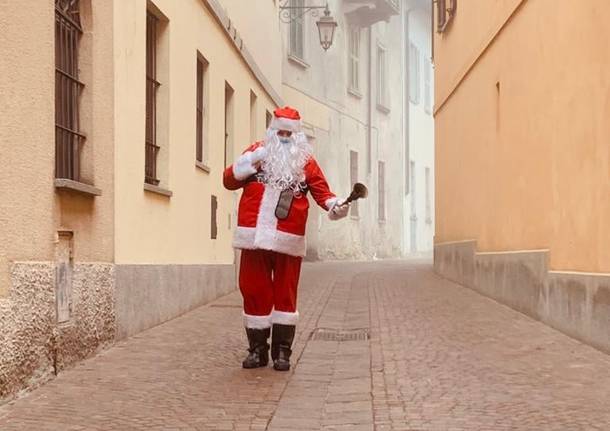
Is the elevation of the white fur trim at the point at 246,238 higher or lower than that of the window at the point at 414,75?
lower

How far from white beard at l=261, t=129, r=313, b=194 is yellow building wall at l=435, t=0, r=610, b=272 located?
93.9 inches

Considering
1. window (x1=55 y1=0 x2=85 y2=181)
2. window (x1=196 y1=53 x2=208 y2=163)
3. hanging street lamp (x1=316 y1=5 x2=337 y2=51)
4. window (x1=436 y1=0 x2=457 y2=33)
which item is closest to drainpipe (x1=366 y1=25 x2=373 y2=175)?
hanging street lamp (x1=316 y1=5 x2=337 y2=51)

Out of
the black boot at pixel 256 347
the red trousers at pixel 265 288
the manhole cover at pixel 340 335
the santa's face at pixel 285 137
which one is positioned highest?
the santa's face at pixel 285 137

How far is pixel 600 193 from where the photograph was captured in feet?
24.1

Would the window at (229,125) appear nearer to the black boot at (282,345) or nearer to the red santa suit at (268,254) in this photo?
the red santa suit at (268,254)

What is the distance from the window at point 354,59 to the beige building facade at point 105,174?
44.7ft

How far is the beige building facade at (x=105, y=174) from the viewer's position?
5.48 meters

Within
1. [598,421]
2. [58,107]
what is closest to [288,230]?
[58,107]

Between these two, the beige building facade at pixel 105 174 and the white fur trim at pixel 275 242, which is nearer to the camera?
the beige building facade at pixel 105 174

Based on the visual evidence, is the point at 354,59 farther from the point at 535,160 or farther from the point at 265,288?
the point at 265,288

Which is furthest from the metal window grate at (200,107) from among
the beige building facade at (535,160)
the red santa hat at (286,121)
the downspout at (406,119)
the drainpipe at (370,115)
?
the downspout at (406,119)

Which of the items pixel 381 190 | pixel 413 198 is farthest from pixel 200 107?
pixel 413 198

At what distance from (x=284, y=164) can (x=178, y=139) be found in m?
3.83

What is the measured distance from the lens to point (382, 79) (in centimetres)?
2873
